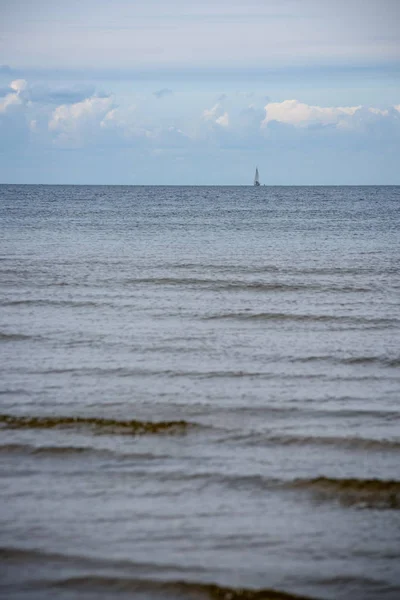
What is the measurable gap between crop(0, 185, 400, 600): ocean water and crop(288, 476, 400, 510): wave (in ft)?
0.07

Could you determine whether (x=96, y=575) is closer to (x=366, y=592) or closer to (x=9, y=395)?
(x=366, y=592)

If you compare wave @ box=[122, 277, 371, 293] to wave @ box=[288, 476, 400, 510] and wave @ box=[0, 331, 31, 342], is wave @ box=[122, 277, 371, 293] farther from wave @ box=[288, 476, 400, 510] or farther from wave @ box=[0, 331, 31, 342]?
wave @ box=[288, 476, 400, 510]

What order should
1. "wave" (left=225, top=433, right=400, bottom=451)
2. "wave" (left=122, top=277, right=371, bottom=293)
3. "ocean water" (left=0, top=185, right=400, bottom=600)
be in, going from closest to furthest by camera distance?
"ocean water" (left=0, top=185, right=400, bottom=600) → "wave" (left=225, top=433, right=400, bottom=451) → "wave" (left=122, top=277, right=371, bottom=293)

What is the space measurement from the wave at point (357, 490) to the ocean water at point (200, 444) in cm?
2

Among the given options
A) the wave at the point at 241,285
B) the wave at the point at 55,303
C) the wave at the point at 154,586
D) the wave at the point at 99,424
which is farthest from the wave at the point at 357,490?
the wave at the point at 241,285

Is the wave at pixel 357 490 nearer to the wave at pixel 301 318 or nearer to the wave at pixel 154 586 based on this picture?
the wave at pixel 154 586

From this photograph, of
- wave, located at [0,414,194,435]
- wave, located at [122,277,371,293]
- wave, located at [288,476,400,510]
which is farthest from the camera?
wave, located at [122,277,371,293]

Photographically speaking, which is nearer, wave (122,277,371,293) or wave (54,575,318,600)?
wave (54,575,318,600)

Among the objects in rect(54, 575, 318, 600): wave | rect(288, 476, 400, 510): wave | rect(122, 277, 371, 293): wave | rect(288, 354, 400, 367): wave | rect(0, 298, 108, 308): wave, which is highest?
rect(122, 277, 371, 293): wave

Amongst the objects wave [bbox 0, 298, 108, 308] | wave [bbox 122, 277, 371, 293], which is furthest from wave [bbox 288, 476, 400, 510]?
wave [bbox 122, 277, 371, 293]

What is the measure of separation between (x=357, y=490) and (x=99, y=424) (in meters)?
3.52

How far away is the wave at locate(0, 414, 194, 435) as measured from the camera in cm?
873

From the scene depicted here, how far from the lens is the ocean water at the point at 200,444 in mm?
5727

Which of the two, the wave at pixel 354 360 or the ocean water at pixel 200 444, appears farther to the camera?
the wave at pixel 354 360
